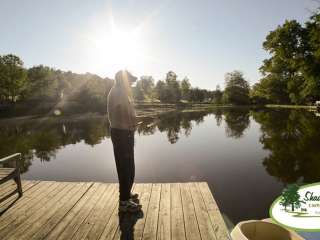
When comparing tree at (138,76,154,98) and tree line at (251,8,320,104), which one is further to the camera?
tree at (138,76,154,98)

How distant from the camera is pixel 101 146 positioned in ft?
49.5

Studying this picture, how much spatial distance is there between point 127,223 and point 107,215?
484 millimetres

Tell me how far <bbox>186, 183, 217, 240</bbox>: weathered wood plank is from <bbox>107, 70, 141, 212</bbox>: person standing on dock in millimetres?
1343

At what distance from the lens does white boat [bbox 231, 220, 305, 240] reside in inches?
63.2

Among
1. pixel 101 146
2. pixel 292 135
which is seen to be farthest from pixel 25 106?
pixel 292 135

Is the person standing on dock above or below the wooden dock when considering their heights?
above

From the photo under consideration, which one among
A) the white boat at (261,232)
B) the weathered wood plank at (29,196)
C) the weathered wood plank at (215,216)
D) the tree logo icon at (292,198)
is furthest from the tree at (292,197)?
the weathered wood plank at (29,196)

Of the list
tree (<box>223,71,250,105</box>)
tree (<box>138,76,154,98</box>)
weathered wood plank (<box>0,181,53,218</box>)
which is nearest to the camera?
weathered wood plank (<box>0,181,53,218</box>)

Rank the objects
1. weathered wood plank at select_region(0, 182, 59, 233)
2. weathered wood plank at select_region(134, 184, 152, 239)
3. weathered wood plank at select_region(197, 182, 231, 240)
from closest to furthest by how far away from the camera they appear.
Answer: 1. weathered wood plank at select_region(197, 182, 231, 240)
2. weathered wood plank at select_region(134, 184, 152, 239)
3. weathered wood plank at select_region(0, 182, 59, 233)

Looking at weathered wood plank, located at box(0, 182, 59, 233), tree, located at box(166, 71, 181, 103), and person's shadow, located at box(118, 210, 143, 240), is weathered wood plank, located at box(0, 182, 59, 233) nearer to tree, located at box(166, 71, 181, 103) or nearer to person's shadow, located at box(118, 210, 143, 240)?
person's shadow, located at box(118, 210, 143, 240)

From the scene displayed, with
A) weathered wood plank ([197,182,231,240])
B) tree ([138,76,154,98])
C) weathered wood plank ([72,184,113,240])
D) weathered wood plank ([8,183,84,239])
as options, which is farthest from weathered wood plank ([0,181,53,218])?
tree ([138,76,154,98])

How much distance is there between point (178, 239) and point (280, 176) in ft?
21.6

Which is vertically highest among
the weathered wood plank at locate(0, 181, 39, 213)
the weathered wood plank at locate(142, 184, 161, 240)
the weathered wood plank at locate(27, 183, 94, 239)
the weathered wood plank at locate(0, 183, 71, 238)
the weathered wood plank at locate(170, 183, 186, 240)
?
the weathered wood plank at locate(170, 183, 186, 240)

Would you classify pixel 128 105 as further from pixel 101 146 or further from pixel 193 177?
pixel 101 146
